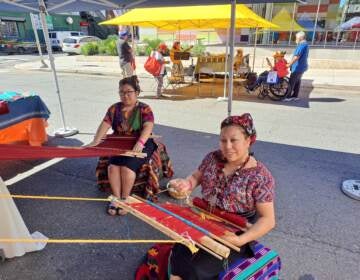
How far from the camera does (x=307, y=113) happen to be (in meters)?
6.68

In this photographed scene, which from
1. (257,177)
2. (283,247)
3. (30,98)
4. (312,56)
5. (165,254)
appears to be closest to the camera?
(257,177)

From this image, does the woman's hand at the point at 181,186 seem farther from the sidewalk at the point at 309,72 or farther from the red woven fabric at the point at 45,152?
the sidewalk at the point at 309,72

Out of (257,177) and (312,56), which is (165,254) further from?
(312,56)

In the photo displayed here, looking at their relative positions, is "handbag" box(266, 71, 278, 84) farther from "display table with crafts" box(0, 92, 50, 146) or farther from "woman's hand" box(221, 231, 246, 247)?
"woman's hand" box(221, 231, 246, 247)

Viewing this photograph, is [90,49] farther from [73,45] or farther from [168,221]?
[168,221]

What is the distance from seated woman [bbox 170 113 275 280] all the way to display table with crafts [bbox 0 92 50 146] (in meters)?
3.39

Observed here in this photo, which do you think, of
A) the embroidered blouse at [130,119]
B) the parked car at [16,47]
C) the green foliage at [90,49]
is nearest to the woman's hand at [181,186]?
the embroidered blouse at [130,119]

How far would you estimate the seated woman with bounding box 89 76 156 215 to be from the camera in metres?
3.07

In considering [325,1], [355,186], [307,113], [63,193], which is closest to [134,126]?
[63,193]

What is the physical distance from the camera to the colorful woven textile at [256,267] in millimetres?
1589

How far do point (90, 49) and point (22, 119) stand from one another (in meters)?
16.3

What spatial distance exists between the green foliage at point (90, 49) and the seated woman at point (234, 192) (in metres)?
19.1

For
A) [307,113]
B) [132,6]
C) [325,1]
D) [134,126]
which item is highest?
[325,1]

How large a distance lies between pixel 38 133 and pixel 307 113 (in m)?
5.51
